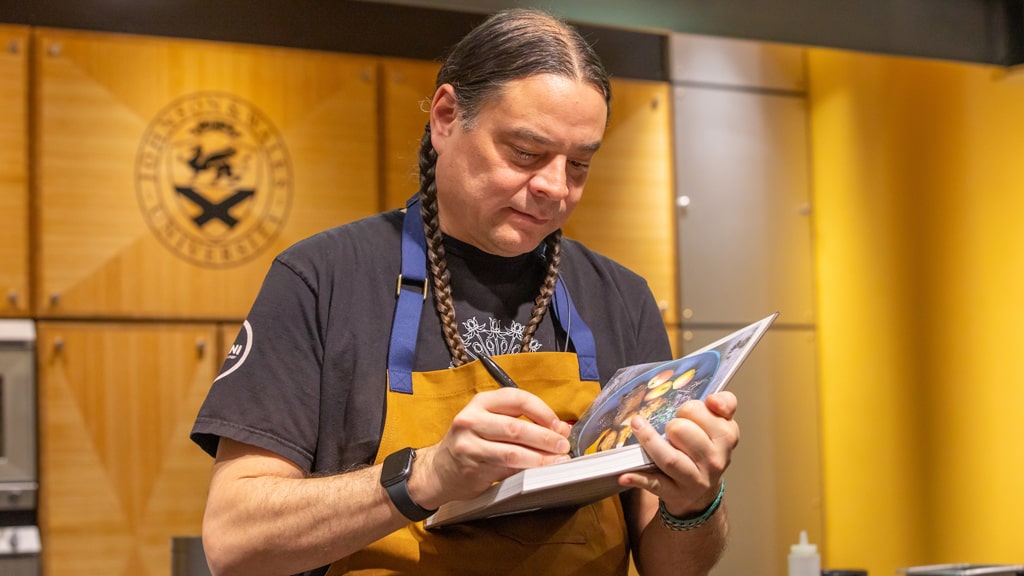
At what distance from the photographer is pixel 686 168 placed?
4168 mm

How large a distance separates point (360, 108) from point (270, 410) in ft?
8.67

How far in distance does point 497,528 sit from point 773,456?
2.97 metres

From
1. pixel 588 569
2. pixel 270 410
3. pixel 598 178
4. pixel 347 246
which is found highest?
pixel 598 178

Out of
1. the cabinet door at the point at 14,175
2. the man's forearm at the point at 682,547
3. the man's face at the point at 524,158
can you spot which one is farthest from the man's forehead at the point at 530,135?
the cabinet door at the point at 14,175

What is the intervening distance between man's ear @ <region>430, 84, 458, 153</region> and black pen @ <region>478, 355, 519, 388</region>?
297 millimetres

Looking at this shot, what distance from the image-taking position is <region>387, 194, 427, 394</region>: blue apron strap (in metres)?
1.41

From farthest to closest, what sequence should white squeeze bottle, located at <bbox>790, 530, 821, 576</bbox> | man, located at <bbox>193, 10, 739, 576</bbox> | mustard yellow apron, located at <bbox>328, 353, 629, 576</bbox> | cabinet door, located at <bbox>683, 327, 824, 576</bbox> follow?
cabinet door, located at <bbox>683, 327, 824, 576</bbox>
white squeeze bottle, located at <bbox>790, 530, 821, 576</bbox>
mustard yellow apron, located at <bbox>328, 353, 629, 576</bbox>
man, located at <bbox>193, 10, 739, 576</bbox>

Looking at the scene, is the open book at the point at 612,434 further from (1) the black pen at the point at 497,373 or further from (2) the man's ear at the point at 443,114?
(2) the man's ear at the point at 443,114

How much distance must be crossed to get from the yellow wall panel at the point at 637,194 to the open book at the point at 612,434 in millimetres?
2733

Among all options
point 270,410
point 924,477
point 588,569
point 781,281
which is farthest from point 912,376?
point 270,410

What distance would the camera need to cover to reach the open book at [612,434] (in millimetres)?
1110

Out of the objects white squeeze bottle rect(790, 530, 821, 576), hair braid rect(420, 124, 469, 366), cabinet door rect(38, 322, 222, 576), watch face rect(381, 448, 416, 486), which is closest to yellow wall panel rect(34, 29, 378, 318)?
cabinet door rect(38, 322, 222, 576)

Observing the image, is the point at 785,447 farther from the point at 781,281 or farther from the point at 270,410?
the point at 270,410

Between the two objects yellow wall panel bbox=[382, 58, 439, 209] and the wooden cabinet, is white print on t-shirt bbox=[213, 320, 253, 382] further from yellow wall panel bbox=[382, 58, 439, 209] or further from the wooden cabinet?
the wooden cabinet
